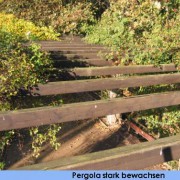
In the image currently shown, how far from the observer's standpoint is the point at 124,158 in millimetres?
2770

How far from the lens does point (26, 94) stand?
3879 mm

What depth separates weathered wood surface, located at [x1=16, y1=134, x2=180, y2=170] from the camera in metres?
2.57

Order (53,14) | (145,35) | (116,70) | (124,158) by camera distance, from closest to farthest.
Answer: (124,158), (116,70), (145,35), (53,14)

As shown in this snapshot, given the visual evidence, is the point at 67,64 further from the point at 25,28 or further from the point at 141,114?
the point at 25,28

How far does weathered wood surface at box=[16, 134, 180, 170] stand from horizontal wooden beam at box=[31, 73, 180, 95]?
1508mm

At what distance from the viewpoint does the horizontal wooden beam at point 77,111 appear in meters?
Answer: 3.13

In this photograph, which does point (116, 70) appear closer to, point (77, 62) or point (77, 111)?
point (77, 62)

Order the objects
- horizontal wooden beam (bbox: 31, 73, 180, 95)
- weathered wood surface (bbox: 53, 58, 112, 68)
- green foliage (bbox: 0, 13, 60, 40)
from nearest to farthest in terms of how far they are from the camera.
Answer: horizontal wooden beam (bbox: 31, 73, 180, 95)
weathered wood surface (bbox: 53, 58, 112, 68)
green foliage (bbox: 0, 13, 60, 40)

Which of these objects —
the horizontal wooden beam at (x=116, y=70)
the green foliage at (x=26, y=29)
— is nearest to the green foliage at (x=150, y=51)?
the horizontal wooden beam at (x=116, y=70)

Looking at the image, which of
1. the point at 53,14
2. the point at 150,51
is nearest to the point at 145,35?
the point at 150,51

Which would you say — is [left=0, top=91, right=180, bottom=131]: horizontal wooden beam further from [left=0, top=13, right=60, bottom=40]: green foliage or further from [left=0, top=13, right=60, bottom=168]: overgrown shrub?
[left=0, top=13, right=60, bottom=40]: green foliage

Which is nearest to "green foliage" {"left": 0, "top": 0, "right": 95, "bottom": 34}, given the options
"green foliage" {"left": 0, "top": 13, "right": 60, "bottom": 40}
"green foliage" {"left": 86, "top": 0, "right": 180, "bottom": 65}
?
"green foliage" {"left": 0, "top": 13, "right": 60, "bottom": 40}

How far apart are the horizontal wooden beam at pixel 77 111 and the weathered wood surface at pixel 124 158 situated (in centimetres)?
70

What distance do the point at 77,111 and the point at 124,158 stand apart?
0.94 m
